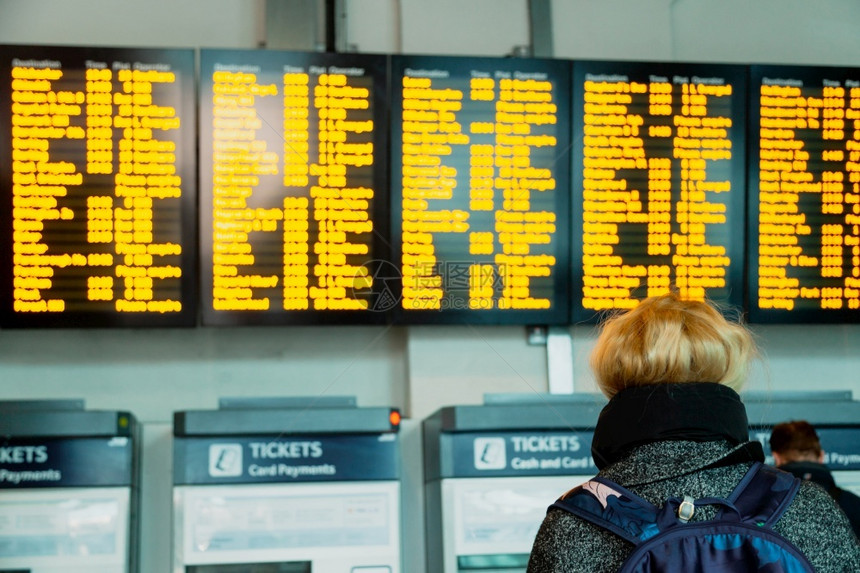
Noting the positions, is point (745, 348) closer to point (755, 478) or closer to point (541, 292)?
point (755, 478)

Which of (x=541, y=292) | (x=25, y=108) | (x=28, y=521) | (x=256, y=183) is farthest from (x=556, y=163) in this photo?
(x=28, y=521)

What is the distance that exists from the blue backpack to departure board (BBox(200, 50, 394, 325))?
7.75 ft

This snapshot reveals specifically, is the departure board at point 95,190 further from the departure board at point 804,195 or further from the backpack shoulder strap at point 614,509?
the backpack shoulder strap at point 614,509

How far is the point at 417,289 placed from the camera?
147 inches

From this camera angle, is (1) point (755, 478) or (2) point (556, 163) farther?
(2) point (556, 163)

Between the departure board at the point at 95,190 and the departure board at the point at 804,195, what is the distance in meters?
2.15

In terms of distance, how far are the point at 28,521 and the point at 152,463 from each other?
0.57 meters

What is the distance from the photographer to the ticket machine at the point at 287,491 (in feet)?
10.8

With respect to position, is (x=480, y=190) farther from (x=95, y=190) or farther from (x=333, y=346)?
(x=95, y=190)

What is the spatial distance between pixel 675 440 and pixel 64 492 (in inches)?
96.7

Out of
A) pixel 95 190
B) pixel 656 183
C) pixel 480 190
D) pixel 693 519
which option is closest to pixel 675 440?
pixel 693 519

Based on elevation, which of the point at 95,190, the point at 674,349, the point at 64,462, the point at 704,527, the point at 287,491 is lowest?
the point at 287,491

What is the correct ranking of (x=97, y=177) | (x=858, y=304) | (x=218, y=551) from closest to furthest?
(x=218, y=551)
(x=97, y=177)
(x=858, y=304)

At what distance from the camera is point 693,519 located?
1345 millimetres
